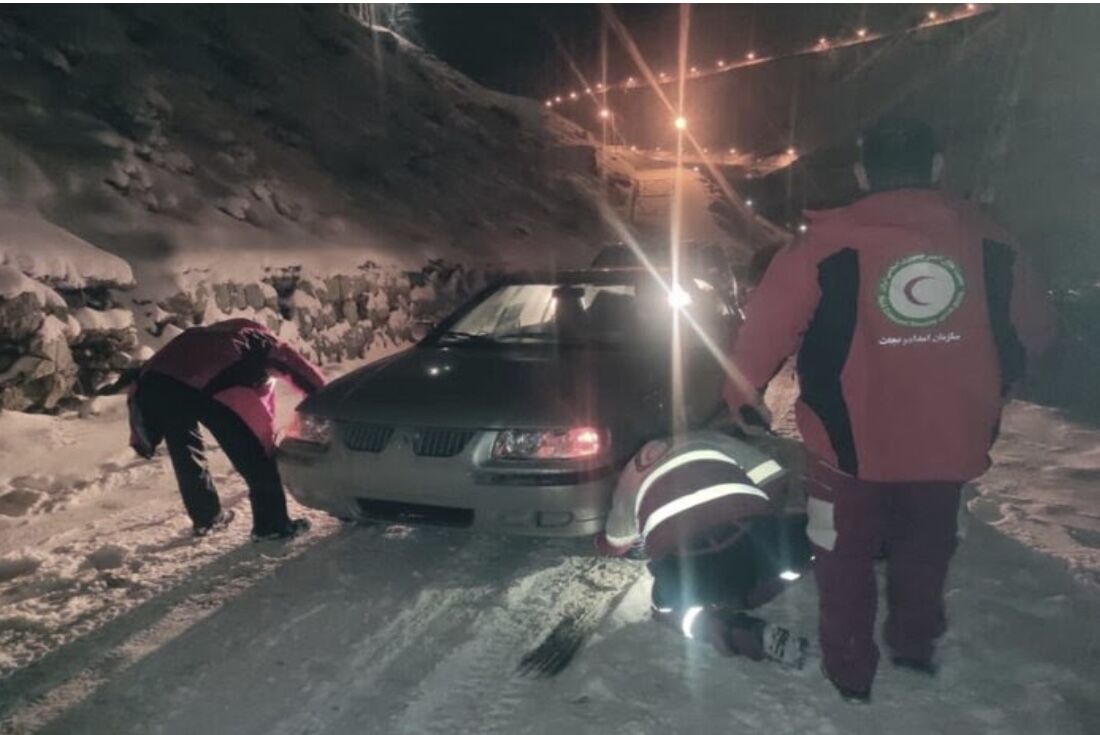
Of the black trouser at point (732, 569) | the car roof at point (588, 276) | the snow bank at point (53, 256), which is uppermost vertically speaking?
the snow bank at point (53, 256)

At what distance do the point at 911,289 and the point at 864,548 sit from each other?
3.04ft

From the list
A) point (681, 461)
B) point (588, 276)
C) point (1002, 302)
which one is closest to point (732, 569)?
point (681, 461)

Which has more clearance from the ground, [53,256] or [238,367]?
[53,256]

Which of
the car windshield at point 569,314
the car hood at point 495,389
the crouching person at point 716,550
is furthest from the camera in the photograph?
the car windshield at point 569,314

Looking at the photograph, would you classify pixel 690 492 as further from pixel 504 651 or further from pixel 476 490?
pixel 476 490

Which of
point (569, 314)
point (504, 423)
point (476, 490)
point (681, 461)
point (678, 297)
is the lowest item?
point (476, 490)

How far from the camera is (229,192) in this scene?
1246cm

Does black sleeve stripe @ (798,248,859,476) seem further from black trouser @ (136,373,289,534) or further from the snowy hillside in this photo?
the snowy hillside

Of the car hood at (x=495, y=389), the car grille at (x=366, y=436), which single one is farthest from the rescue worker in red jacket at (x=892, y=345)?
the car grille at (x=366, y=436)

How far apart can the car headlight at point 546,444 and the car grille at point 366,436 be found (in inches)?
22.9

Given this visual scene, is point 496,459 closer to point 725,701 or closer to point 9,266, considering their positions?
point 725,701

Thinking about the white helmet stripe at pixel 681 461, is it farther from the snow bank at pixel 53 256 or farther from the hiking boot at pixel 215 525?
the snow bank at pixel 53 256

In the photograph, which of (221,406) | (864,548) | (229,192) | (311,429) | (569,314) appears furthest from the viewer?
(229,192)

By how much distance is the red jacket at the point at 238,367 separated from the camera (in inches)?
177
